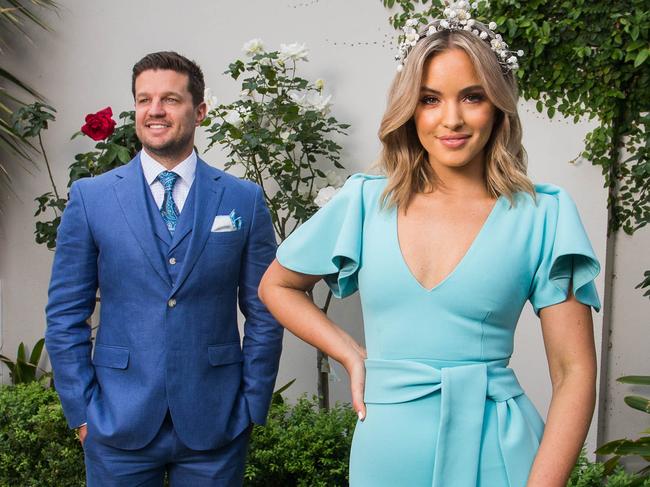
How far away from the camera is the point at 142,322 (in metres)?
2.58

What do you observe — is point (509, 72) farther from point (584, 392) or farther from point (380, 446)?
point (380, 446)

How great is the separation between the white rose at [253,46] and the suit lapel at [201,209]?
178 cm

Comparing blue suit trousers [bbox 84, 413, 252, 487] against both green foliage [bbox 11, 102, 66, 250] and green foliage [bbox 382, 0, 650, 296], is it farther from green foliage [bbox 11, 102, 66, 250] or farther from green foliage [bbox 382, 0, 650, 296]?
green foliage [bbox 11, 102, 66, 250]

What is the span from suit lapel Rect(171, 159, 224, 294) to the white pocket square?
1 cm

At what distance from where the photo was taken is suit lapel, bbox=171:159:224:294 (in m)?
2.59

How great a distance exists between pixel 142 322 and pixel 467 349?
1.13 meters

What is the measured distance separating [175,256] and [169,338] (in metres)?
0.22

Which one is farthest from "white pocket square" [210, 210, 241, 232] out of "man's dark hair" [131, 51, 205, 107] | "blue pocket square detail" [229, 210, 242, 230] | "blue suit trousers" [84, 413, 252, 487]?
"blue suit trousers" [84, 413, 252, 487]

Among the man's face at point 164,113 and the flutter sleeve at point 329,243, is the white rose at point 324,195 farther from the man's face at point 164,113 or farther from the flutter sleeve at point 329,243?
the flutter sleeve at point 329,243

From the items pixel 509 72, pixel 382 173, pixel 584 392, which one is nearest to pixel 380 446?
pixel 584 392

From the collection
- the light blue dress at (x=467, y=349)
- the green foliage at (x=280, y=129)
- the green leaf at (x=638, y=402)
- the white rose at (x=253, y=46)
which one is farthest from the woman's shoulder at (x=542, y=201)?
the white rose at (x=253, y=46)

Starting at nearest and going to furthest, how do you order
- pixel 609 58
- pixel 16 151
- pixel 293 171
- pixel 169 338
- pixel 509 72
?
pixel 509 72 → pixel 169 338 → pixel 609 58 → pixel 293 171 → pixel 16 151

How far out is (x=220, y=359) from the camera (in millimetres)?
2672

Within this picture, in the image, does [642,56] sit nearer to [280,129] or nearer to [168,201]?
[280,129]
